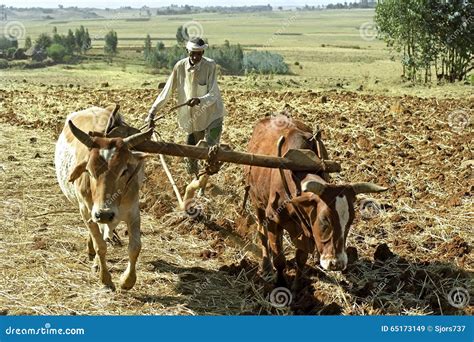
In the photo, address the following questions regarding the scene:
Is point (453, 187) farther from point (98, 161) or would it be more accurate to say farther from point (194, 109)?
point (98, 161)

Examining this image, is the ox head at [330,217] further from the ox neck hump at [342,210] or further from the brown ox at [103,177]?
the brown ox at [103,177]

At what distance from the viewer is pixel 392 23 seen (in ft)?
76.1

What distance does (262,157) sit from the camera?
16.5 ft

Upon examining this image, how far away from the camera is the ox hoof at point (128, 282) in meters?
5.36

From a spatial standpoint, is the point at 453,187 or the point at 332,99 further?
the point at 332,99

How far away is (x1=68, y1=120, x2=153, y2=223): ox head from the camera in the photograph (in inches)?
184

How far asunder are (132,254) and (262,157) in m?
1.39

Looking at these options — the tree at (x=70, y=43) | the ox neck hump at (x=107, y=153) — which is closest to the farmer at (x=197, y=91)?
the ox neck hump at (x=107, y=153)

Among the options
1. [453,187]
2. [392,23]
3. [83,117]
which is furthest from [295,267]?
[392,23]

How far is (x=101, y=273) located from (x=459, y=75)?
2074cm

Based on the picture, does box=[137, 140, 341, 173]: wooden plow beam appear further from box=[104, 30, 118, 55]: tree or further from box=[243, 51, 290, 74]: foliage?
box=[104, 30, 118, 55]: tree

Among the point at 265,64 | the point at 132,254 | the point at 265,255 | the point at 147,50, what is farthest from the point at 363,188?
the point at 147,50

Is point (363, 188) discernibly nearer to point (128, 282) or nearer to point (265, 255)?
point (265, 255)

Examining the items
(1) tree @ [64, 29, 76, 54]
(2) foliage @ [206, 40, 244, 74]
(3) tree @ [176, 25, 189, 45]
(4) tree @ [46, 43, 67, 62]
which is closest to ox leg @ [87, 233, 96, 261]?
(2) foliage @ [206, 40, 244, 74]
